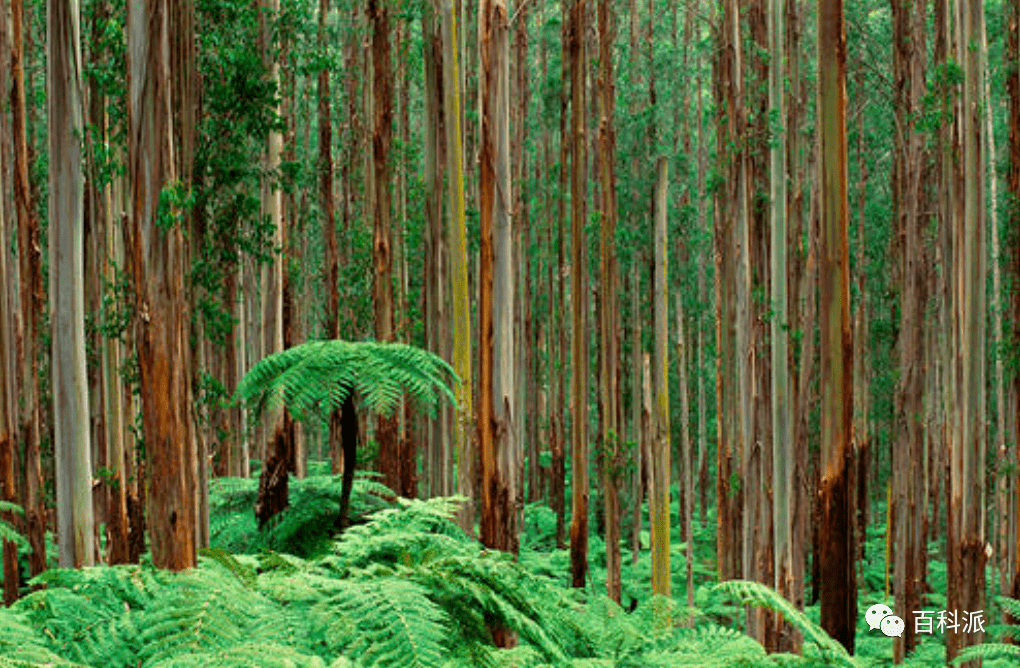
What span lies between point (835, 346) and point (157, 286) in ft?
13.2

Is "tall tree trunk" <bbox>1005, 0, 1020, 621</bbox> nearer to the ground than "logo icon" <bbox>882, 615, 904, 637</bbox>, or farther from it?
farther from it

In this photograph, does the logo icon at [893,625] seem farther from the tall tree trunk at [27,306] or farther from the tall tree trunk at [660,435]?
the tall tree trunk at [27,306]

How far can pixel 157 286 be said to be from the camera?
3.26 metres

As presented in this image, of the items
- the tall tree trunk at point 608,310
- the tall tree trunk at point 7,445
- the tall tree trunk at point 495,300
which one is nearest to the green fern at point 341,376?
the tall tree trunk at point 495,300

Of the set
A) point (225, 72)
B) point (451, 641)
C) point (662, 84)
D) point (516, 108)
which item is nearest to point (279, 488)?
point (225, 72)

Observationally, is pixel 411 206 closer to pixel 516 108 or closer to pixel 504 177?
pixel 516 108

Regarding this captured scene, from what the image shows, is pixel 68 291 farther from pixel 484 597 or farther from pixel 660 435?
pixel 660 435

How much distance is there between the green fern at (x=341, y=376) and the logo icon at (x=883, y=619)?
32.2 feet

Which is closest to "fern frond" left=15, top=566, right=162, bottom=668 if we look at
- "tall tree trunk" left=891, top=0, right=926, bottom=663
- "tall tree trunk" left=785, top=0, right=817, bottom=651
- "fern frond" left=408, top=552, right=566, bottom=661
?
"fern frond" left=408, top=552, right=566, bottom=661

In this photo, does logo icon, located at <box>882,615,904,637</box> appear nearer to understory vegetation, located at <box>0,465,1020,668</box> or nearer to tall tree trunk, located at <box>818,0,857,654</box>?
tall tree trunk, located at <box>818,0,857,654</box>

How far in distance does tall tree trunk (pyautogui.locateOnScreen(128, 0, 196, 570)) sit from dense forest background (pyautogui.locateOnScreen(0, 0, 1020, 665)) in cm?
1

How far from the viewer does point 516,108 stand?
22.0 meters

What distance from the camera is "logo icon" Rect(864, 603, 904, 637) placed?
41.9 feet

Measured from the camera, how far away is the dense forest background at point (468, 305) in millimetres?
3879
